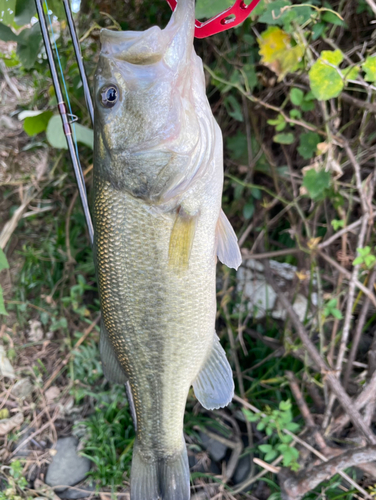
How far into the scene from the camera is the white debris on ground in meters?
2.45

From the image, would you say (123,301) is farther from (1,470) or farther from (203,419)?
(1,470)

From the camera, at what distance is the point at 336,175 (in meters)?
1.69

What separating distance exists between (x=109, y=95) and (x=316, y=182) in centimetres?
99

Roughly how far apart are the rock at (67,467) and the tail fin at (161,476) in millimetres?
1168

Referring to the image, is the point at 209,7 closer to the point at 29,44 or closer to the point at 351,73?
the point at 351,73

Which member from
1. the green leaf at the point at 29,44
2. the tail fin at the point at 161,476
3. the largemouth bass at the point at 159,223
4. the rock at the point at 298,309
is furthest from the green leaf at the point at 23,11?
the rock at the point at 298,309

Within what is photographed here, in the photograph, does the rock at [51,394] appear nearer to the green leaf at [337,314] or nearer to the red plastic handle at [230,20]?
the green leaf at [337,314]

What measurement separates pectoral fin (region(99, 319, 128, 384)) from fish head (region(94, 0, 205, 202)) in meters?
0.57

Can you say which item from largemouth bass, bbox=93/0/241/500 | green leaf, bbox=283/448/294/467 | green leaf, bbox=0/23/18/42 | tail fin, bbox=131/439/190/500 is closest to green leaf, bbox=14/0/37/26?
green leaf, bbox=0/23/18/42

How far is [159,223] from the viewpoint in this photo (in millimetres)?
1051

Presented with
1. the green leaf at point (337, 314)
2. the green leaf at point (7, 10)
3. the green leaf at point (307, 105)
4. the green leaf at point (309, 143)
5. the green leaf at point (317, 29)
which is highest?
the green leaf at point (7, 10)

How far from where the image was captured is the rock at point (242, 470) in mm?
2146

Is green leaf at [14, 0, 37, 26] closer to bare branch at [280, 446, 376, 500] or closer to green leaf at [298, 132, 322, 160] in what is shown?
green leaf at [298, 132, 322, 160]

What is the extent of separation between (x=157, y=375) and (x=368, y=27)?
1966mm
